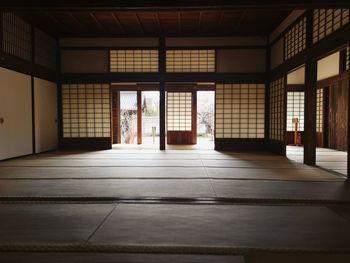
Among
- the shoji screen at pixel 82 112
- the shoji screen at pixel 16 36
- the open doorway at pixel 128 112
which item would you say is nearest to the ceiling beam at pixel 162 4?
the shoji screen at pixel 16 36

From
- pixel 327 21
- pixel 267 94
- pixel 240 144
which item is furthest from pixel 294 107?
pixel 327 21

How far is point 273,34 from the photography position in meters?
7.11

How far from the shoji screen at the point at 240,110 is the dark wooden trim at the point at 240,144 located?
11 cm

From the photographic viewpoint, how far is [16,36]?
586 cm

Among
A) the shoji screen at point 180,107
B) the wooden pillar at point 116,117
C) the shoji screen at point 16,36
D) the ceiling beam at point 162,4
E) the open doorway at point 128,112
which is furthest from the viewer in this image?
the open doorway at point 128,112

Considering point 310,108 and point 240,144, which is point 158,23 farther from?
point 310,108

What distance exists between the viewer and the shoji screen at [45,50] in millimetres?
6691

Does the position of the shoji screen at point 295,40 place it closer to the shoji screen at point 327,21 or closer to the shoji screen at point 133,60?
the shoji screen at point 327,21

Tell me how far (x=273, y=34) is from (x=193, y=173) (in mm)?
4660

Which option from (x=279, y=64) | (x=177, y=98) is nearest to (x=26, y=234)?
(x=279, y=64)

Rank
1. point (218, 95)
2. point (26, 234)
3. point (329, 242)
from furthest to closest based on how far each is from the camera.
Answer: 1. point (218, 95)
2. point (26, 234)
3. point (329, 242)

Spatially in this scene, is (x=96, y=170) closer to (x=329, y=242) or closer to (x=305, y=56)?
(x=329, y=242)

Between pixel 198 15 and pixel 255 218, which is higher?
pixel 198 15

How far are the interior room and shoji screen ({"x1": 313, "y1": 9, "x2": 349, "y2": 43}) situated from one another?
36 mm
